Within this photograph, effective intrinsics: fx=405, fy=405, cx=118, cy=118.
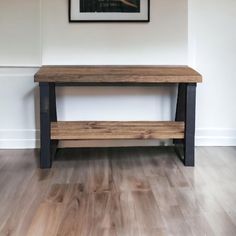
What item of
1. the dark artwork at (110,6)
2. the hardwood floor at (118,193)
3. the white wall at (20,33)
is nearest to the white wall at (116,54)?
the white wall at (20,33)

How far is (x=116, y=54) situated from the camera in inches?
147

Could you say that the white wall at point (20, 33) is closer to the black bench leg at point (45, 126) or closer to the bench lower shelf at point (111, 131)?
the black bench leg at point (45, 126)

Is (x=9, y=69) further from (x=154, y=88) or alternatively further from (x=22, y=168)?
(x=154, y=88)

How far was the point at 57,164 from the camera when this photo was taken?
340 cm

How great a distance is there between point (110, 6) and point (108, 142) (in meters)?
1.26

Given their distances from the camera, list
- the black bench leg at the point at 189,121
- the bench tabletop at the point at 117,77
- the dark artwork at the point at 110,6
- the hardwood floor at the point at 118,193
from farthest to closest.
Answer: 1. the dark artwork at the point at 110,6
2. the black bench leg at the point at 189,121
3. the bench tabletop at the point at 117,77
4. the hardwood floor at the point at 118,193

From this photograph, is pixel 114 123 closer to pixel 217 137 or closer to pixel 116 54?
pixel 116 54

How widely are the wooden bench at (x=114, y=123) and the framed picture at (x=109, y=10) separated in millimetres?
539

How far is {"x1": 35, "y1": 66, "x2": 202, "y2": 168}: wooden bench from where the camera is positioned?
316cm

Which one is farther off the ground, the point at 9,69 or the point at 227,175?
the point at 9,69

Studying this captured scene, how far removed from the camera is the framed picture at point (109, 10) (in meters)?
3.64

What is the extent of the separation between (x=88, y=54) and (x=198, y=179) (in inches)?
60.0

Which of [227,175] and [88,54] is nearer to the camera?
[227,175]

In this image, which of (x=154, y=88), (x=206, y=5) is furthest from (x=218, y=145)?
(x=206, y=5)
